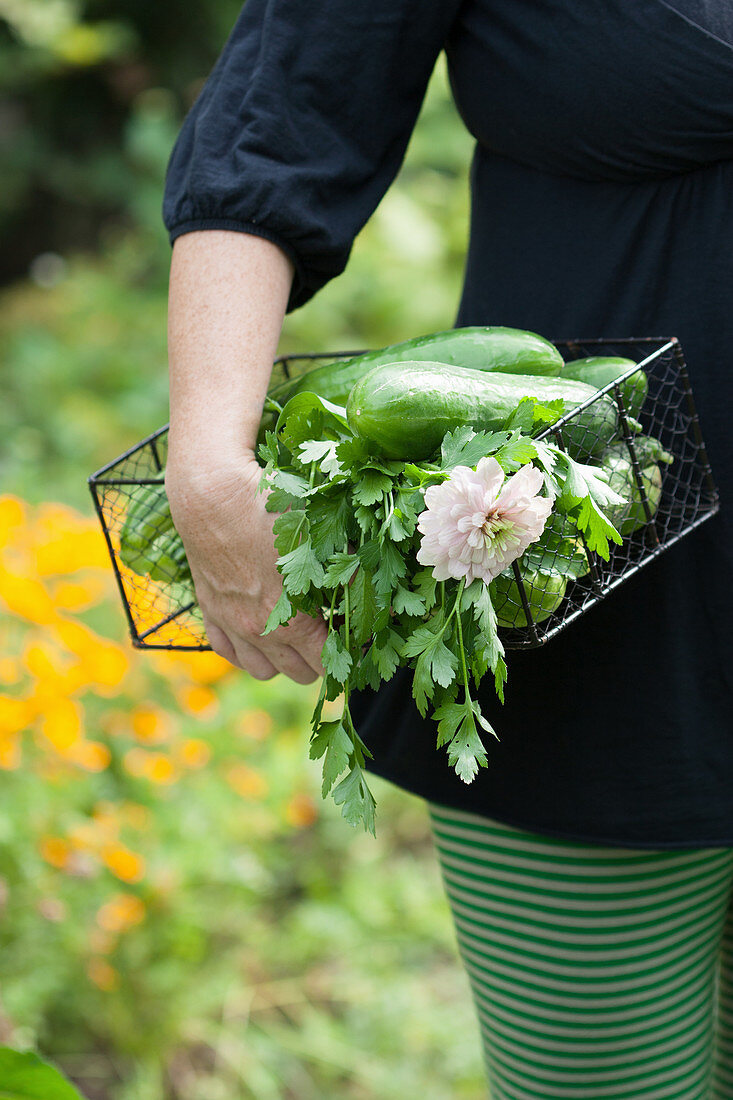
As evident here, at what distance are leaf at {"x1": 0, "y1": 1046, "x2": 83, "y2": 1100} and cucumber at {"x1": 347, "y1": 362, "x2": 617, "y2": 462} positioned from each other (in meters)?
0.55

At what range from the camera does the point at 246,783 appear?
226 centimetres

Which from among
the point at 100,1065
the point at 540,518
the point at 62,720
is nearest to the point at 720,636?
the point at 540,518

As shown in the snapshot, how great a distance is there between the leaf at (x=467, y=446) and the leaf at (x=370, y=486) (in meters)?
0.05

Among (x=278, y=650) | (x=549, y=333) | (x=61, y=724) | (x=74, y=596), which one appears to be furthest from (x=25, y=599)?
(x=549, y=333)

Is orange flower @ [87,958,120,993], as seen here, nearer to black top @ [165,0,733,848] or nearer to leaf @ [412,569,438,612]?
black top @ [165,0,733,848]

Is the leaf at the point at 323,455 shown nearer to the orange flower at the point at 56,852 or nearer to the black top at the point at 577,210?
the black top at the point at 577,210

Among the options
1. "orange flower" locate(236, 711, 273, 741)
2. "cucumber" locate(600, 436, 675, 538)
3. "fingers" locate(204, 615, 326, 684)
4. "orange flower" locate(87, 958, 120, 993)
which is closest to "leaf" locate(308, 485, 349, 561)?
"fingers" locate(204, 615, 326, 684)

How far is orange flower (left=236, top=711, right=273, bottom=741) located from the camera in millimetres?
2412

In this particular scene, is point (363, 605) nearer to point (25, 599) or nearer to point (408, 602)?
point (408, 602)

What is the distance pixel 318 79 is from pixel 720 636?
2.25 feet

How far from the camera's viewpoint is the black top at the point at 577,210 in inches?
37.1

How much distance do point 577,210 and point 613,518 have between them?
14.2 inches

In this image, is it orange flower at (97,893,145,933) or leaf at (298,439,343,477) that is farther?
orange flower at (97,893,145,933)

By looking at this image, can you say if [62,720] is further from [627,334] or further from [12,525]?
[627,334]
